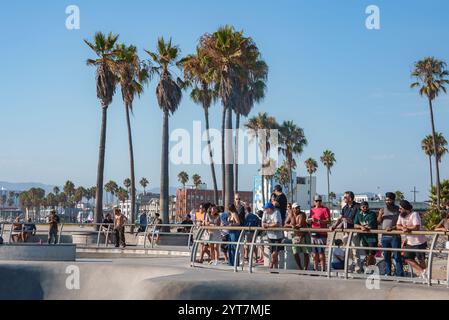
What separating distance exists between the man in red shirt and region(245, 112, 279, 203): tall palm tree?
231 ft

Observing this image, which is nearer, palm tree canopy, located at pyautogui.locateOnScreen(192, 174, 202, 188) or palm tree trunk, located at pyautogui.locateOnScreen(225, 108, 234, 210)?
palm tree trunk, located at pyautogui.locateOnScreen(225, 108, 234, 210)

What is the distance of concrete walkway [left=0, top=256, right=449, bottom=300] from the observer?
39.1ft

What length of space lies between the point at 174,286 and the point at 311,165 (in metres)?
115

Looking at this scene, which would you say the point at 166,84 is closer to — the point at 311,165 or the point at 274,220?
the point at 274,220

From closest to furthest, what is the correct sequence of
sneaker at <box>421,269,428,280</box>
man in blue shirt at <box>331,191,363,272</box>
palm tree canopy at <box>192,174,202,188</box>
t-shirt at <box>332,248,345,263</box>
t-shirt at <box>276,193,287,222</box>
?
sneaker at <box>421,269,428,280</box>
man in blue shirt at <box>331,191,363,272</box>
t-shirt at <box>332,248,345,263</box>
t-shirt at <box>276,193,287,222</box>
palm tree canopy at <box>192,174,202,188</box>

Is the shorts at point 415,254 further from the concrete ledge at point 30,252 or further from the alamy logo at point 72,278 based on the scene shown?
the concrete ledge at point 30,252

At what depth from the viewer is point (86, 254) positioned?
2530 cm

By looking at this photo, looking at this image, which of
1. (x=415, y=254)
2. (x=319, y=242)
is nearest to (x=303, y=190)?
(x=319, y=242)

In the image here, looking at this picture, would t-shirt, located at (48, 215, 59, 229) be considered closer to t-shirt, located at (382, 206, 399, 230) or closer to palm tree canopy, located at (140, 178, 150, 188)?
t-shirt, located at (382, 206, 399, 230)

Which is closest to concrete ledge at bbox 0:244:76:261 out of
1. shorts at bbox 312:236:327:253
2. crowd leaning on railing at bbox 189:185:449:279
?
crowd leaning on railing at bbox 189:185:449:279

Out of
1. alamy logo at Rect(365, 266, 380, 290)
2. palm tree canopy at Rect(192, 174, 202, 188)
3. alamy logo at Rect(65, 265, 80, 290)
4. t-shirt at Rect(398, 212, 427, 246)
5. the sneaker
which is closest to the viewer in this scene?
alamy logo at Rect(365, 266, 380, 290)
